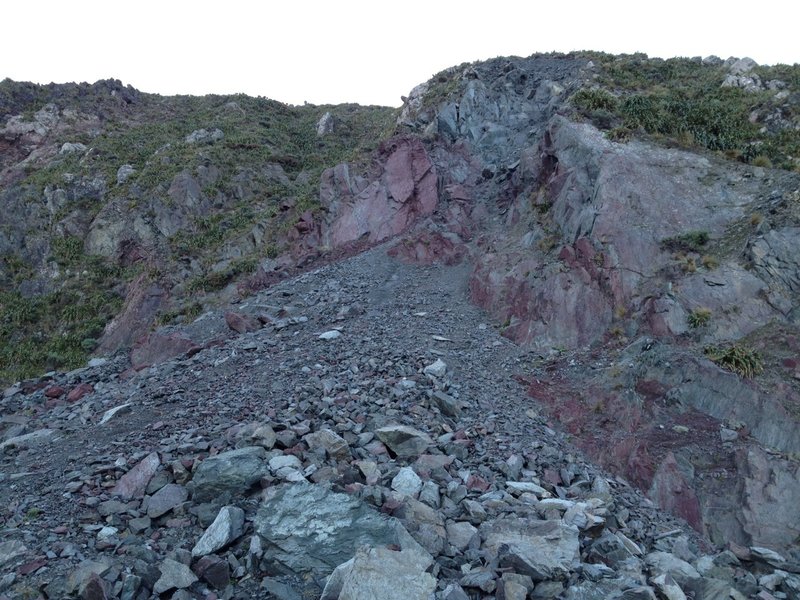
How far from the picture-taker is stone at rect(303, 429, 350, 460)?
748 centimetres

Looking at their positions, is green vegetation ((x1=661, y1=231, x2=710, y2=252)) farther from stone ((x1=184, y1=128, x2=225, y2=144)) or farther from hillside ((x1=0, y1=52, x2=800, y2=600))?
stone ((x1=184, y1=128, x2=225, y2=144))

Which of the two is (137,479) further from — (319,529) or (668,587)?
(668,587)

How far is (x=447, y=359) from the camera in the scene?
11.3 meters

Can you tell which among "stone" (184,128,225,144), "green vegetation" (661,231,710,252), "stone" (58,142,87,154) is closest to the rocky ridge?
"green vegetation" (661,231,710,252)

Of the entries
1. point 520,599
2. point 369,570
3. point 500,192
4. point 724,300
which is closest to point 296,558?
point 369,570

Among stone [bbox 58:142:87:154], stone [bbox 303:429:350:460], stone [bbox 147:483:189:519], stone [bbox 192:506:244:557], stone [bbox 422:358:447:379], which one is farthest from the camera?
stone [bbox 58:142:87:154]

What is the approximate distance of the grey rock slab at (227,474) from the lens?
22.0 feet

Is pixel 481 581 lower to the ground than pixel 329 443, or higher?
lower

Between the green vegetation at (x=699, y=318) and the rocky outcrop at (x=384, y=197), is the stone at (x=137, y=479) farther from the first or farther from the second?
the rocky outcrop at (x=384, y=197)

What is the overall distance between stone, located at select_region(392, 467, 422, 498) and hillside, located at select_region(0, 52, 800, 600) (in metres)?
0.04

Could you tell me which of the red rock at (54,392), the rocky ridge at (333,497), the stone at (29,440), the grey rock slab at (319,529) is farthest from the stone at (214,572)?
the red rock at (54,392)

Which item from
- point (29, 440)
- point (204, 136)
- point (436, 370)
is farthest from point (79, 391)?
point (204, 136)

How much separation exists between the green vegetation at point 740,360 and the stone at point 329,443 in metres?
6.27

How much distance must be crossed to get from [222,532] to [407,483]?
6.89ft
